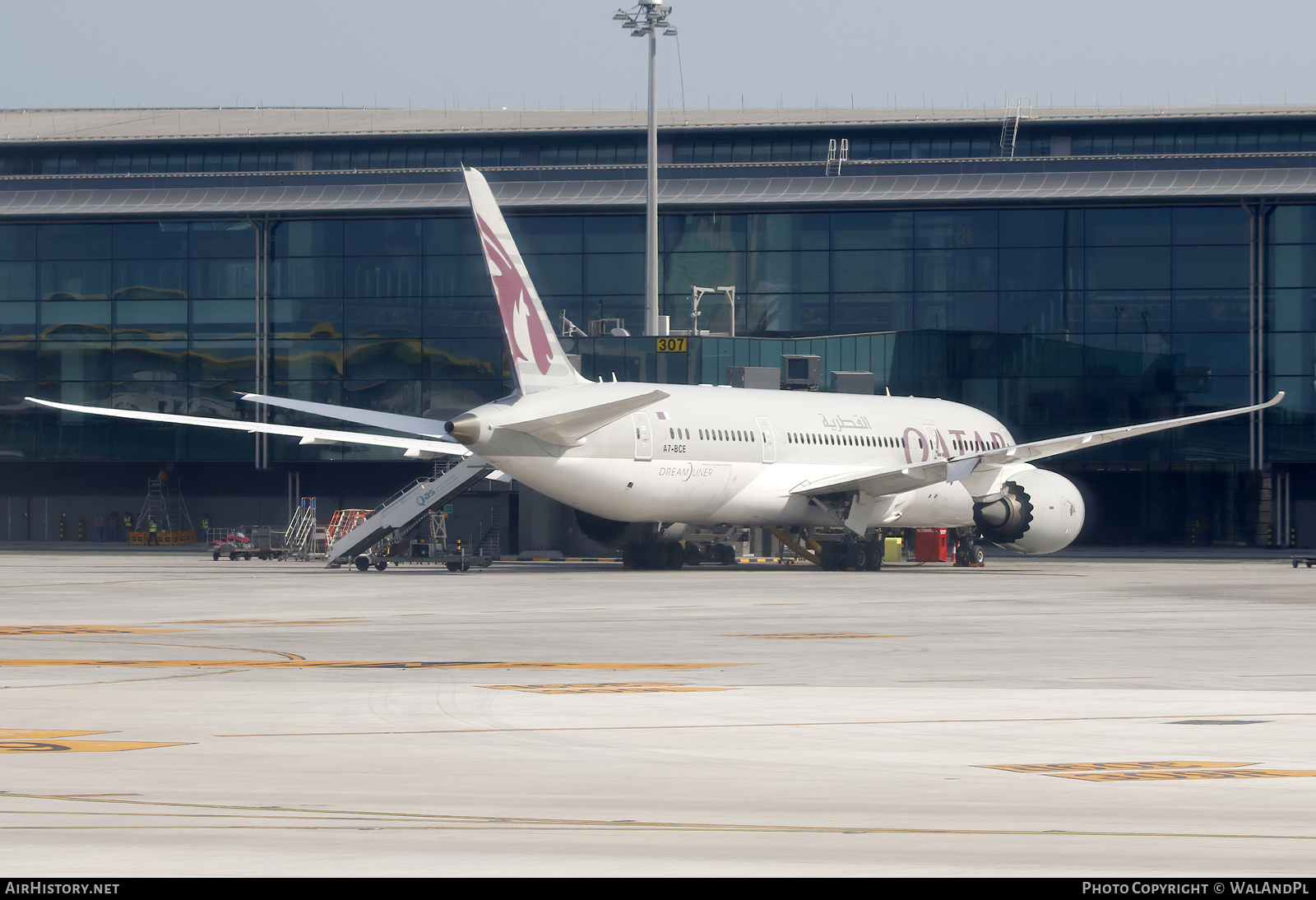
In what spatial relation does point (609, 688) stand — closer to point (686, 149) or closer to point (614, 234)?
point (614, 234)

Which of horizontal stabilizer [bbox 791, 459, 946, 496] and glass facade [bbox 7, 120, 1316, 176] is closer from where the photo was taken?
horizontal stabilizer [bbox 791, 459, 946, 496]

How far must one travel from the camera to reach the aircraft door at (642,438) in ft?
140

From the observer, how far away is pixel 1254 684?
16.8 m

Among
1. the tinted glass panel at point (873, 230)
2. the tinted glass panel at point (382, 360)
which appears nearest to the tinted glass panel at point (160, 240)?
the tinted glass panel at point (382, 360)

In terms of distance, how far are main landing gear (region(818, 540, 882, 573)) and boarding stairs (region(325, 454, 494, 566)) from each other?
388 inches

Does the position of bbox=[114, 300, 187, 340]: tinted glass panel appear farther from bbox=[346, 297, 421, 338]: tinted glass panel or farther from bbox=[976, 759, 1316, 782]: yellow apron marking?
bbox=[976, 759, 1316, 782]: yellow apron marking

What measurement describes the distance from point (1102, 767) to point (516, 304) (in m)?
30.3

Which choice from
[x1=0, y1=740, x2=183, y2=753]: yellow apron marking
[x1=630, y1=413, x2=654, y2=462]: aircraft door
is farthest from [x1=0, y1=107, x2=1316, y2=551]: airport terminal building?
[x1=0, y1=740, x2=183, y2=753]: yellow apron marking

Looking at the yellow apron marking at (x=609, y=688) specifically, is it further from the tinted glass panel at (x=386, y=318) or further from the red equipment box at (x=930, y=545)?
the tinted glass panel at (x=386, y=318)

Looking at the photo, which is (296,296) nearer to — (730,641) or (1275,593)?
(1275,593)

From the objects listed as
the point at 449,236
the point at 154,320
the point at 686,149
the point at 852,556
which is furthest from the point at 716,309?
the point at 852,556

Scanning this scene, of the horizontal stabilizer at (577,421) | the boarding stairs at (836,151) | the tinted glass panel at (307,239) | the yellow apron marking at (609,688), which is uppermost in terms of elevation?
the boarding stairs at (836,151)

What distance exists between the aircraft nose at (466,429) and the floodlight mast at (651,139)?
57.9ft

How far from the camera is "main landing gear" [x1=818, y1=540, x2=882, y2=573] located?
1913 inches
